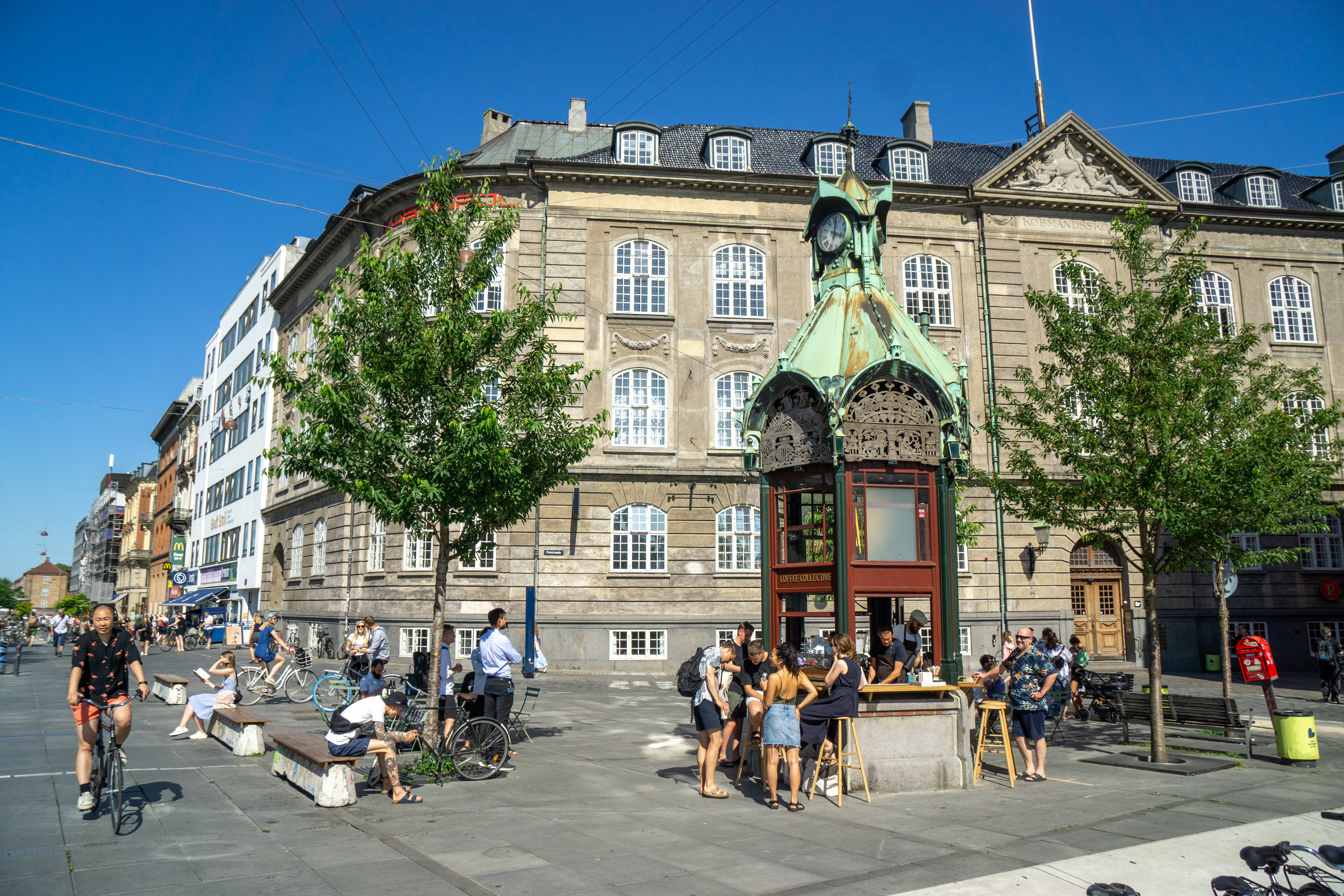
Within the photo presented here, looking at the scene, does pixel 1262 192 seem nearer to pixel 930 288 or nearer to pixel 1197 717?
pixel 930 288

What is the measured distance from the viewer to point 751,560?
92.6 ft

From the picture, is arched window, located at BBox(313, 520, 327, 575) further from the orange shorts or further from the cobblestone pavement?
the orange shorts

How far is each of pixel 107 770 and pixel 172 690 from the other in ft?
38.0

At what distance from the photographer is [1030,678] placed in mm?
10867

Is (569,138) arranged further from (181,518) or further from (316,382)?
(181,518)

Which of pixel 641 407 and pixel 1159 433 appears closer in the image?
pixel 1159 433

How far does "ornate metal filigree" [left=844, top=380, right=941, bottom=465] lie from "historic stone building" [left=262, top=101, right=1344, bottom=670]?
651 inches

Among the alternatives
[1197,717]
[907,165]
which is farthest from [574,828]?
[907,165]

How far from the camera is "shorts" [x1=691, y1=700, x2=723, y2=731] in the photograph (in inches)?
397

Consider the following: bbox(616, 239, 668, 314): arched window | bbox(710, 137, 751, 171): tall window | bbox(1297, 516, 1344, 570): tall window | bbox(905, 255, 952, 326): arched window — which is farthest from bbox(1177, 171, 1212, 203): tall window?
bbox(616, 239, 668, 314): arched window

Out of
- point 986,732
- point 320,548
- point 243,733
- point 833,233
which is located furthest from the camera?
point 320,548

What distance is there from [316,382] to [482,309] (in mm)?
16930

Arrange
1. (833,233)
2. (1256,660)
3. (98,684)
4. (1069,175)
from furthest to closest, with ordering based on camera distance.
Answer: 1. (1069,175)
2. (1256,660)
3. (833,233)
4. (98,684)

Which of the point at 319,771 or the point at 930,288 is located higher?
the point at 930,288
